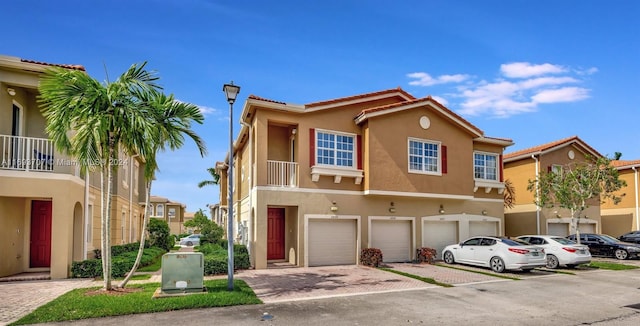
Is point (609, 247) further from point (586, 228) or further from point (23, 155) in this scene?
point (23, 155)

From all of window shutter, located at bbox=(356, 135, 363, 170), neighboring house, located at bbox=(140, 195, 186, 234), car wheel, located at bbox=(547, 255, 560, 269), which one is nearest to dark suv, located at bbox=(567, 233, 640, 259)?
car wheel, located at bbox=(547, 255, 560, 269)

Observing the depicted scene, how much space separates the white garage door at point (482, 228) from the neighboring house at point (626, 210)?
12.3 m

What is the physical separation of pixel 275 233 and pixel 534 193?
1470 centimetres

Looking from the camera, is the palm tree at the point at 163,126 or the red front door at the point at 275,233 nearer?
the palm tree at the point at 163,126

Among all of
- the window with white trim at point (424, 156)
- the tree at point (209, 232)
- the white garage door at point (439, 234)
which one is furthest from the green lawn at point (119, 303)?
the tree at point (209, 232)

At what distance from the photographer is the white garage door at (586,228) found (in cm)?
2602

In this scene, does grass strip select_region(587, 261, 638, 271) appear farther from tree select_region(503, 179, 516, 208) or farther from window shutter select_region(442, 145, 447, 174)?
window shutter select_region(442, 145, 447, 174)

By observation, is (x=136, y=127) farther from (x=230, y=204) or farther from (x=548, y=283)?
(x=548, y=283)

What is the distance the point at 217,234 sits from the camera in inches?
1069

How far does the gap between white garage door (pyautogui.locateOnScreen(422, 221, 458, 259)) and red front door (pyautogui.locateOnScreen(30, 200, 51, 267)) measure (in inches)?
623

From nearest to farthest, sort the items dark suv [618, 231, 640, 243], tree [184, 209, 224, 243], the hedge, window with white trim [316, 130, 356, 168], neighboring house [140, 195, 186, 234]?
the hedge, window with white trim [316, 130, 356, 168], dark suv [618, 231, 640, 243], tree [184, 209, 224, 243], neighboring house [140, 195, 186, 234]

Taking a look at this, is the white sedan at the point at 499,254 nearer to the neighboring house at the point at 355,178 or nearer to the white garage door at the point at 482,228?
the neighboring house at the point at 355,178

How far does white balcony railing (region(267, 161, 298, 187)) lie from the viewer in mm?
17344

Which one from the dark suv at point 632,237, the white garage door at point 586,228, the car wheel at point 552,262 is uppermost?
the white garage door at point 586,228
